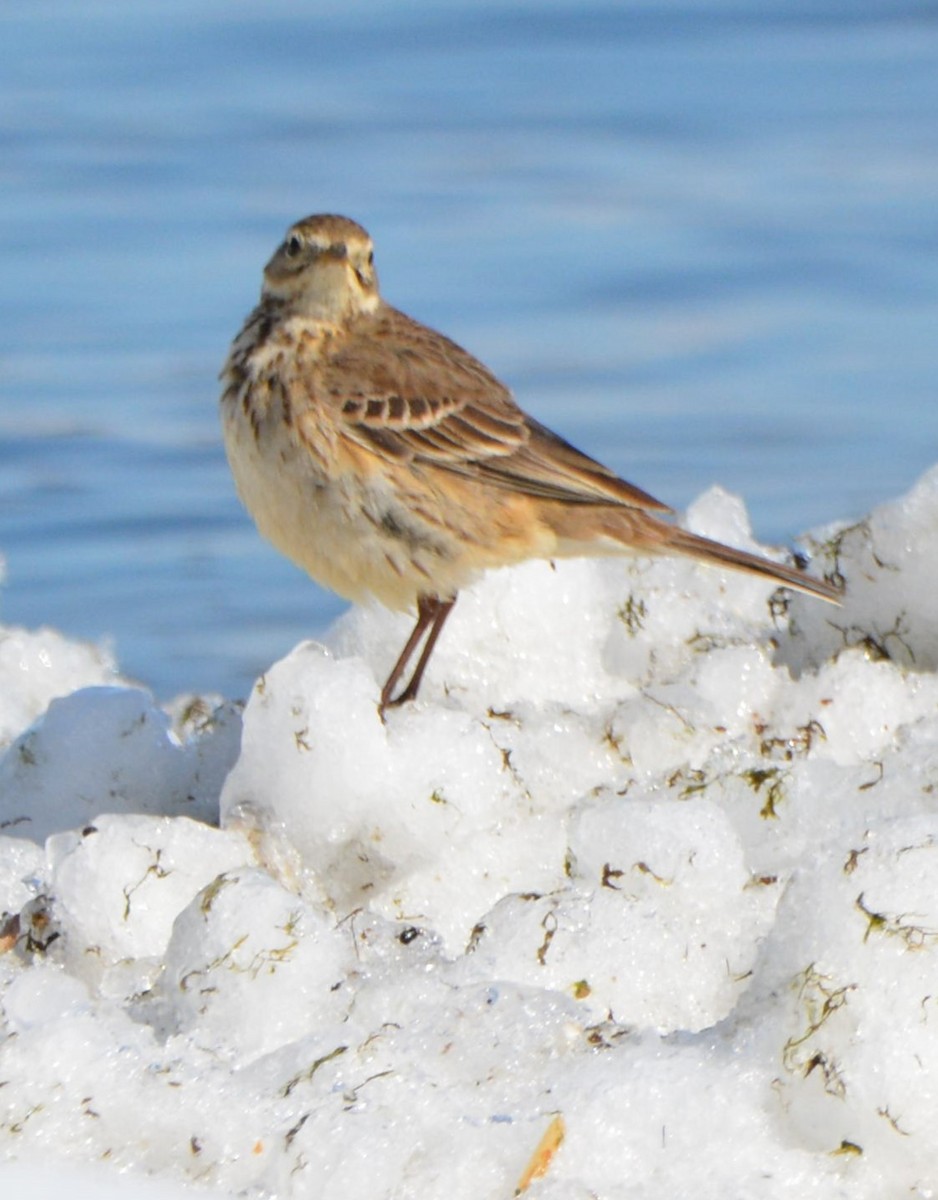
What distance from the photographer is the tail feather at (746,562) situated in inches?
243

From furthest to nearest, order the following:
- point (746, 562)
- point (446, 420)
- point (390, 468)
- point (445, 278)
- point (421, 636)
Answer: point (445, 278), point (446, 420), point (421, 636), point (390, 468), point (746, 562)

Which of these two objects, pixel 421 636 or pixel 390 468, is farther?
pixel 421 636

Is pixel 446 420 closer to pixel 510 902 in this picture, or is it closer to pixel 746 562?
pixel 746 562

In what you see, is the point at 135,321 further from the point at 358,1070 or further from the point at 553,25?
the point at 358,1070

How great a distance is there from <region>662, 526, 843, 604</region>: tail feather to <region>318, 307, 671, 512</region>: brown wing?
0.53 feet

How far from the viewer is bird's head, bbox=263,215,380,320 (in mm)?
7074

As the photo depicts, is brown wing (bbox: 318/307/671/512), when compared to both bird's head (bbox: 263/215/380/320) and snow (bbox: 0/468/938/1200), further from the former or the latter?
snow (bbox: 0/468/938/1200)

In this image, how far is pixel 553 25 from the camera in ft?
56.5

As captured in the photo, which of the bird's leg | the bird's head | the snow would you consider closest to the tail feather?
the snow

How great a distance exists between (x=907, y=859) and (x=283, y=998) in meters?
1.18

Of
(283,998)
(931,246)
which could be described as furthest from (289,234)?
(931,246)

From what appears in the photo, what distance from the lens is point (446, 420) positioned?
6945 mm

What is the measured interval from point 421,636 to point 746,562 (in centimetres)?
100

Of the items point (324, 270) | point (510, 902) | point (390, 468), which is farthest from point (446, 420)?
point (510, 902)
